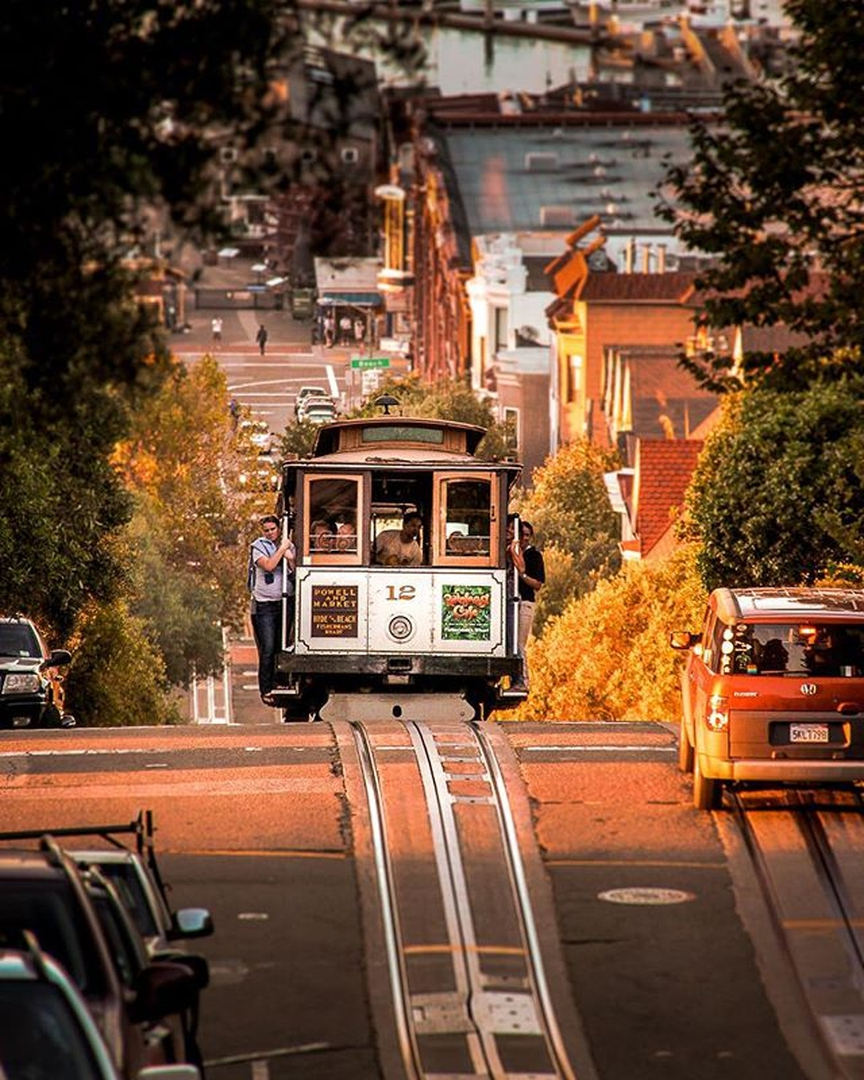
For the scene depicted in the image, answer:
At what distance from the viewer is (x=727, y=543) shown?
49.2 metres

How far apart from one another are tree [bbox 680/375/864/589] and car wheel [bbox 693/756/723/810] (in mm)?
24127

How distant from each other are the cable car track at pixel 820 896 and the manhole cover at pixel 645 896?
610 mm

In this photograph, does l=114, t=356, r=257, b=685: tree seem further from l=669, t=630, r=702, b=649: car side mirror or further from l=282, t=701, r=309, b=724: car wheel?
l=669, t=630, r=702, b=649: car side mirror

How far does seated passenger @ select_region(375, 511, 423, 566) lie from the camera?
28688 millimetres

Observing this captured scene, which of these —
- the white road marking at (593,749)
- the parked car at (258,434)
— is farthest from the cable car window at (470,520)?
the parked car at (258,434)

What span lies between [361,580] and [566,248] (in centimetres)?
8251

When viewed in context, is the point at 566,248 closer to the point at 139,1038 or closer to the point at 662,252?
the point at 662,252

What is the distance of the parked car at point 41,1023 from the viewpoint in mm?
9922

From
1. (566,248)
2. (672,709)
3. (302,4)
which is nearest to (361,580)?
(302,4)

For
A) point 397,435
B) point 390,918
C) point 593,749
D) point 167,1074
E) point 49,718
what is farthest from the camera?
point 49,718

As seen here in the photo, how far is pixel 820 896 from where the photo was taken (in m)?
19.0

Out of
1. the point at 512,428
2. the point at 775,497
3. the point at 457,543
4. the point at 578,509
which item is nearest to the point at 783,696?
the point at 457,543

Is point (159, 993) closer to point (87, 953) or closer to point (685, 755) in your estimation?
point (87, 953)

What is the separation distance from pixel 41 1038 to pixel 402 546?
18791mm
